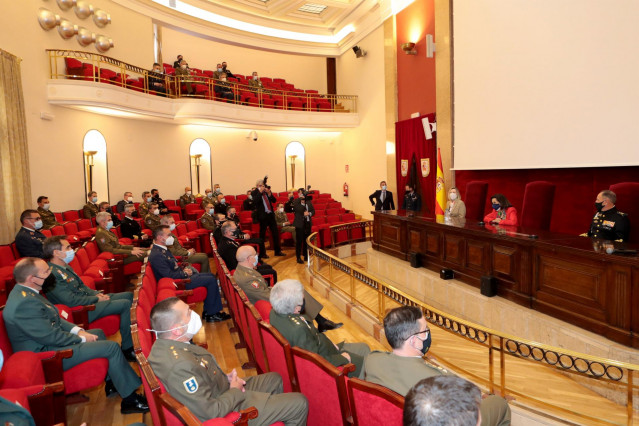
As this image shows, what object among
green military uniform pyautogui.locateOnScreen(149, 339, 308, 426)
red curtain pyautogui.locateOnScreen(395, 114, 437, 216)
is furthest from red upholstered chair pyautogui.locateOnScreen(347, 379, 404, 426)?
red curtain pyautogui.locateOnScreen(395, 114, 437, 216)

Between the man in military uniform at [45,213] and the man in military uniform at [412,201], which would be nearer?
the man in military uniform at [45,213]

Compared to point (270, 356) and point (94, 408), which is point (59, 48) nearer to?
point (94, 408)

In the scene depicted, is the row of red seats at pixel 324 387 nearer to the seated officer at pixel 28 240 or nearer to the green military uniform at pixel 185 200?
the seated officer at pixel 28 240

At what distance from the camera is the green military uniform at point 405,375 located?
6.19 feet

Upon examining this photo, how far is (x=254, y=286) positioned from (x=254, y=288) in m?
0.03

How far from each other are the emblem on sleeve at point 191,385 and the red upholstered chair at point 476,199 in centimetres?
691

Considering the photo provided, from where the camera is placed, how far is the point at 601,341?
342 centimetres

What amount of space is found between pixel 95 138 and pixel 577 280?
10459 millimetres

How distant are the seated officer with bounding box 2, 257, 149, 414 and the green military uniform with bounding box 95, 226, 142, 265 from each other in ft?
9.63

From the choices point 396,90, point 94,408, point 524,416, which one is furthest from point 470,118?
point 94,408

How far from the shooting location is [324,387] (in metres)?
2.08

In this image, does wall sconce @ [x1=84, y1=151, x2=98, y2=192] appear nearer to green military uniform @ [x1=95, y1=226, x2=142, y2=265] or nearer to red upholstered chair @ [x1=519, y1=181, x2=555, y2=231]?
green military uniform @ [x1=95, y1=226, x2=142, y2=265]

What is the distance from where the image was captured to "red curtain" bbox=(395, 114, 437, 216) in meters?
10.0

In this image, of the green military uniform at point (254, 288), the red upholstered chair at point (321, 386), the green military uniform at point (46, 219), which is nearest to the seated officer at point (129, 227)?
the green military uniform at point (46, 219)
